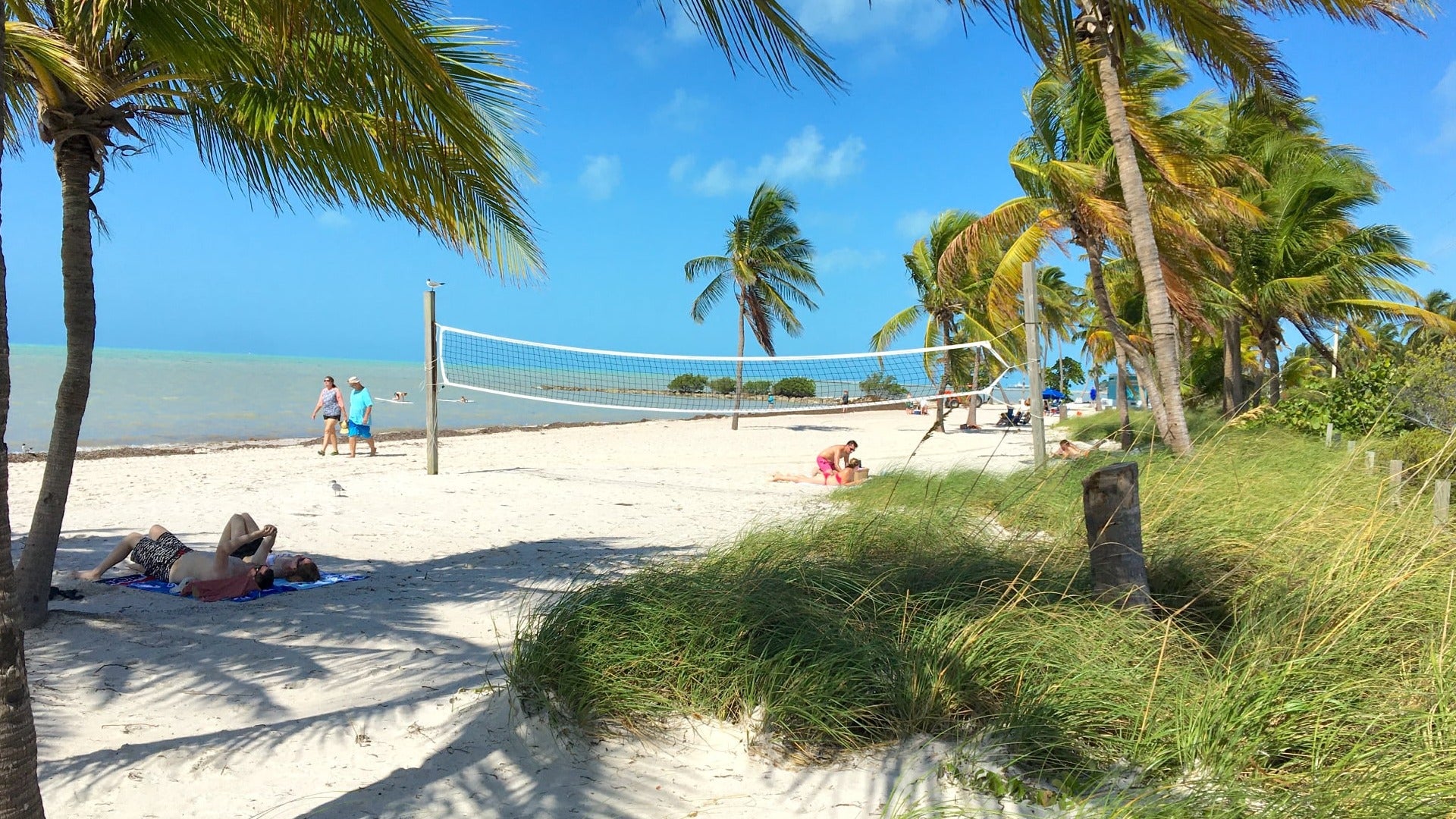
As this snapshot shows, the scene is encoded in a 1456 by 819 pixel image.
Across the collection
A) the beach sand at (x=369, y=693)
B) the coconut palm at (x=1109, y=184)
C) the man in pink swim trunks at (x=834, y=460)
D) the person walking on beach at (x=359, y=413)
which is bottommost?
the beach sand at (x=369, y=693)

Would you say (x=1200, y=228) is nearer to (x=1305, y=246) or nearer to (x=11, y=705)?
(x=1305, y=246)

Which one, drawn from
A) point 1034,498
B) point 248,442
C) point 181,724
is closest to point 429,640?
point 181,724

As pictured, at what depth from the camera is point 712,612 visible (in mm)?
3365

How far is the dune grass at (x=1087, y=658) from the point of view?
A: 96.1 inches

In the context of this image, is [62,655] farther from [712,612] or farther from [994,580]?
[994,580]

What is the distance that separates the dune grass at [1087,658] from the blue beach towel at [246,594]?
2448mm

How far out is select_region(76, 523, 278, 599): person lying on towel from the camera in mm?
5117

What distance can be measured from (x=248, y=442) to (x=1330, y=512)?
61.7ft

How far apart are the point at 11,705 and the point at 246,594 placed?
11.8 ft

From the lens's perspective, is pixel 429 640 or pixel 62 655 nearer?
pixel 62 655

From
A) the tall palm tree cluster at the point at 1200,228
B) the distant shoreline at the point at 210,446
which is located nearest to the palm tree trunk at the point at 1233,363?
the tall palm tree cluster at the point at 1200,228

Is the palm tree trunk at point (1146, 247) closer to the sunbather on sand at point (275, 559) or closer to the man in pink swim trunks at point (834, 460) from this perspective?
the man in pink swim trunks at point (834, 460)

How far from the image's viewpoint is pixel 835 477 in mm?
10961

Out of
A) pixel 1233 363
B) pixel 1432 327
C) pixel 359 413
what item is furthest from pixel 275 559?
pixel 1432 327
